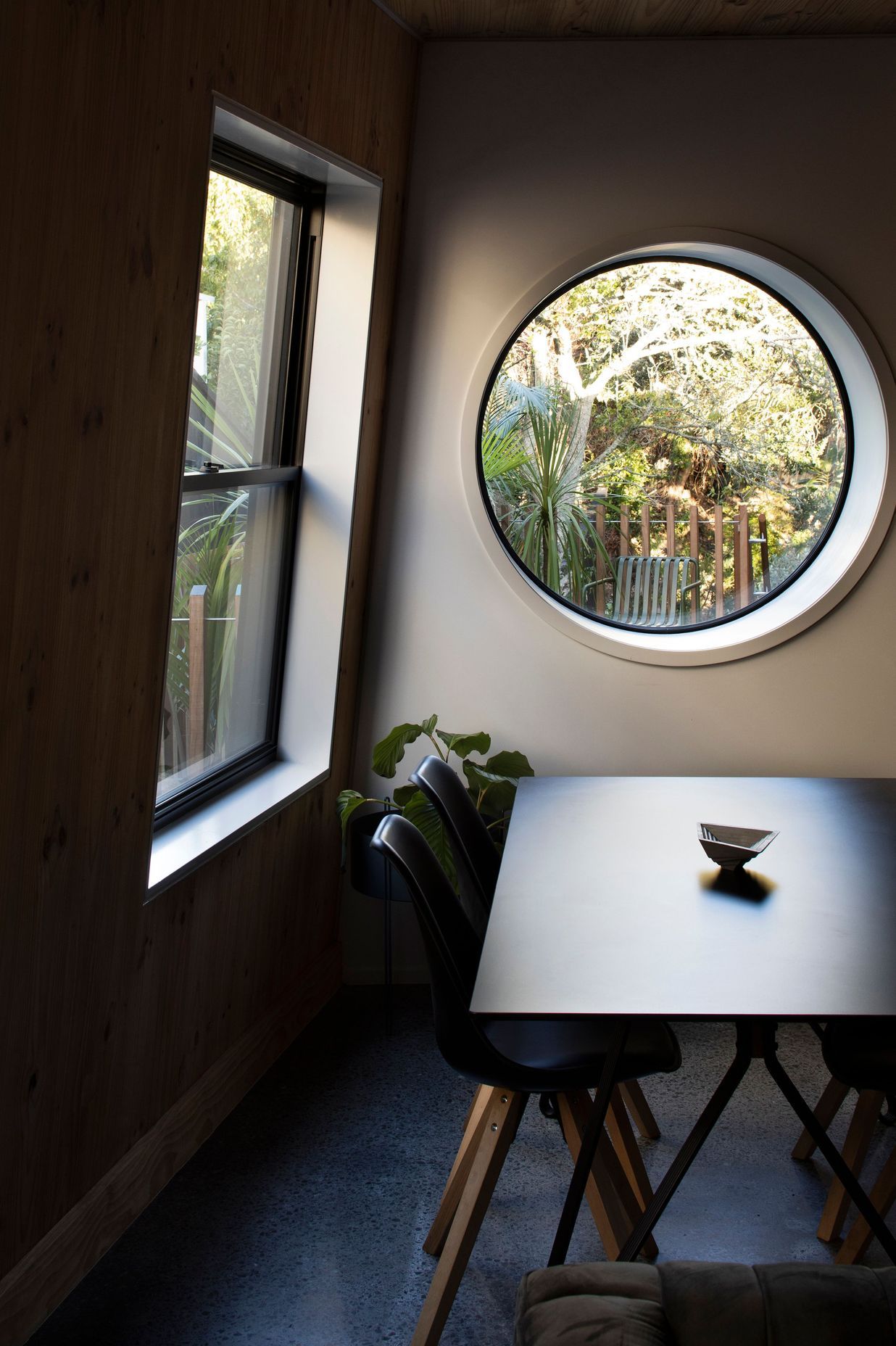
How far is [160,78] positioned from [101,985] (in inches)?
67.3

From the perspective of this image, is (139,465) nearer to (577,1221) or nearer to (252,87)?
(252,87)

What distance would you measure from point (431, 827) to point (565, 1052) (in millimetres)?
1205

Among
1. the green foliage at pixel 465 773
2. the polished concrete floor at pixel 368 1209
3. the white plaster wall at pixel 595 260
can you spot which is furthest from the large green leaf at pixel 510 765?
the polished concrete floor at pixel 368 1209

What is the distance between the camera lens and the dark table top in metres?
1.82

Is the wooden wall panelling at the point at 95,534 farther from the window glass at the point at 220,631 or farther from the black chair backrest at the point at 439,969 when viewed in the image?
the black chair backrest at the point at 439,969

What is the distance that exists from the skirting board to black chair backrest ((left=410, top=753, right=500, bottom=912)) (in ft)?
2.68

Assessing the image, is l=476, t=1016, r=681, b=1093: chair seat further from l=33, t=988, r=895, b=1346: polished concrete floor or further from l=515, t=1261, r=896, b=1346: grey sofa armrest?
l=515, t=1261, r=896, b=1346: grey sofa armrest

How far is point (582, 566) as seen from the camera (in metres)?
4.83

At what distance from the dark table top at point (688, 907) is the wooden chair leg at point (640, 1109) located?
66 centimetres

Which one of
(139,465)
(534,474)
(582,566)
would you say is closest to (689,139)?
(534,474)

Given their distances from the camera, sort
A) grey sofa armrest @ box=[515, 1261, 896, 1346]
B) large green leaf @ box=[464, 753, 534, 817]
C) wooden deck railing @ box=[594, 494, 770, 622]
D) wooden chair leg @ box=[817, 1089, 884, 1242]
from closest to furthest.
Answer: grey sofa armrest @ box=[515, 1261, 896, 1346]
wooden chair leg @ box=[817, 1089, 884, 1242]
large green leaf @ box=[464, 753, 534, 817]
wooden deck railing @ box=[594, 494, 770, 622]

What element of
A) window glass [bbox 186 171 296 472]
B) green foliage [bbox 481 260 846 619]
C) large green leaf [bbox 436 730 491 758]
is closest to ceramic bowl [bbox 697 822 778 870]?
large green leaf [bbox 436 730 491 758]

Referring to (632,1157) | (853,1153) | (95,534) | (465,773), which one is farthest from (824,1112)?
(95,534)

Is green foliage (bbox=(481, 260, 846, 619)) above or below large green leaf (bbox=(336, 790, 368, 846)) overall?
above
